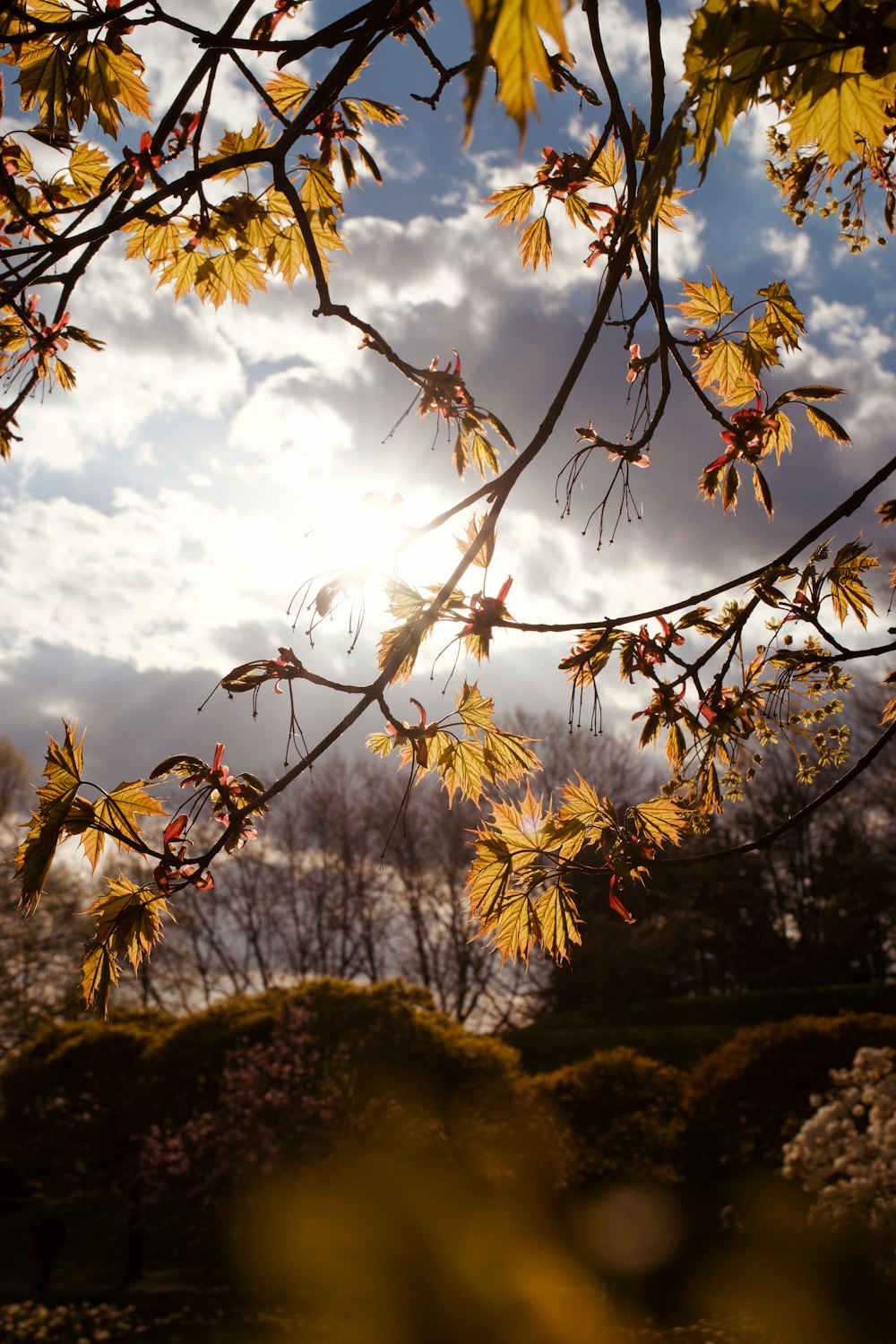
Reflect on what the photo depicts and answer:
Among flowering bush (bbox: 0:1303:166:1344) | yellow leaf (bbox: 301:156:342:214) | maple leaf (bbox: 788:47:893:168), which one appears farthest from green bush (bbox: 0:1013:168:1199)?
maple leaf (bbox: 788:47:893:168)

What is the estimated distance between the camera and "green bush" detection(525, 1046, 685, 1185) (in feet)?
33.3

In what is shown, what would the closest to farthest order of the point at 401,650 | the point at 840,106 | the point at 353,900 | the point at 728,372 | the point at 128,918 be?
the point at 840,106 < the point at 401,650 < the point at 128,918 < the point at 728,372 < the point at 353,900

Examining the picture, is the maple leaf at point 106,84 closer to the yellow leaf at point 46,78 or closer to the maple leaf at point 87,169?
the yellow leaf at point 46,78

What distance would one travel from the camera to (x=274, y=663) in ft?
5.28

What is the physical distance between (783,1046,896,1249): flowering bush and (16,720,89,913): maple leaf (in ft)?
23.4

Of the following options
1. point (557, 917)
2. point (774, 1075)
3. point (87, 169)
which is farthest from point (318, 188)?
point (774, 1075)

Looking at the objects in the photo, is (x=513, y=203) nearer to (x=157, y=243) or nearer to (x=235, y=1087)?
(x=157, y=243)

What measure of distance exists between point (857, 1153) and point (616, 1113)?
12.4 ft

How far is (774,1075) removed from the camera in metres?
10.6

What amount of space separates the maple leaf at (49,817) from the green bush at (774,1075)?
1088 centimetres

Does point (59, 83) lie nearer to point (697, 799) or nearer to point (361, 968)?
point (697, 799)

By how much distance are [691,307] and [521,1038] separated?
18954 millimetres

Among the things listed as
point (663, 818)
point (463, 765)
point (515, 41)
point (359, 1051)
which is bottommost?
point (359, 1051)

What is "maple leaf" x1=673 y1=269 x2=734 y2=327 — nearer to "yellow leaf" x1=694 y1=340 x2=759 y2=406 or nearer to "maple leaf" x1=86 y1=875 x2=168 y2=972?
"yellow leaf" x1=694 y1=340 x2=759 y2=406
